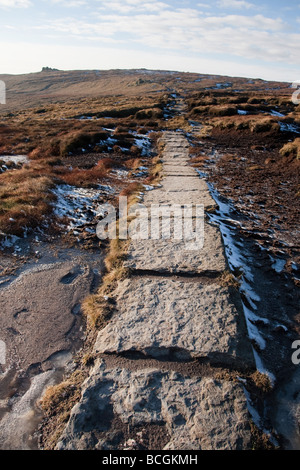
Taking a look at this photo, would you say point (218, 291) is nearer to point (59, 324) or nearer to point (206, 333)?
point (206, 333)

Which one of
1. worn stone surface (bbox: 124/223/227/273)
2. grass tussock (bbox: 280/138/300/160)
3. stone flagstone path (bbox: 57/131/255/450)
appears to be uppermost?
grass tussock (bbox: 280/138/300/160)

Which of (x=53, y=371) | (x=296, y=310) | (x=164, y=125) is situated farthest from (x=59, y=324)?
(x=164, y=125)

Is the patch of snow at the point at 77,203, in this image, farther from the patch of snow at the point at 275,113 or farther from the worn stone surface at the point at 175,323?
the patch of snow at the point at 275,113

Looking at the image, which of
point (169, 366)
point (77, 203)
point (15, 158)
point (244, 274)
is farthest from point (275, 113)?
point (169, 366)

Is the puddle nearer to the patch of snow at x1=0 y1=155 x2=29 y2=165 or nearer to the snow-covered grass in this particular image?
the snow-covered grass

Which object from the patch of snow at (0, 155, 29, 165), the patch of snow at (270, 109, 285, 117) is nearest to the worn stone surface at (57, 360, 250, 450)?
the patch of snow at (0, 155, 29, 165)

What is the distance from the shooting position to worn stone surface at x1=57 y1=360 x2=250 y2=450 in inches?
116

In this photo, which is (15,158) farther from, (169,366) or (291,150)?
(169,366)

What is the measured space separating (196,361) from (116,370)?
1088 millimetres

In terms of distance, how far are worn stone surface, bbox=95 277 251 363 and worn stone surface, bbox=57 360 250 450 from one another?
378 millimetres

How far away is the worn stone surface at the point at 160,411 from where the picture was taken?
2939 mm

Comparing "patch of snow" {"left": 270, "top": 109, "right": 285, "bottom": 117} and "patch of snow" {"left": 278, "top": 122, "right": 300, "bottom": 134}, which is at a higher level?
"patch of snow" {"left": 270, "top": 109, "right": 285, "bottom": 117}

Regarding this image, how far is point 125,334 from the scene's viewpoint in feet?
13.7

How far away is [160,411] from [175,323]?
51.4 inches
